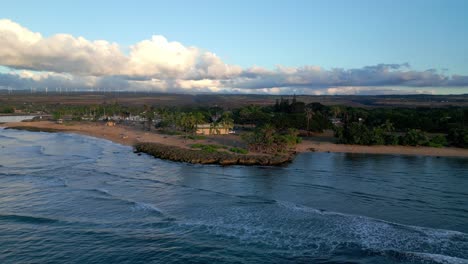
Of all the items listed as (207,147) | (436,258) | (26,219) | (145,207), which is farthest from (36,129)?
(436,258)

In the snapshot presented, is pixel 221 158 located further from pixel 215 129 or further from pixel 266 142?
pixel 215 129

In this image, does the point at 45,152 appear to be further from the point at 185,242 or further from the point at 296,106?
the point at 296,106

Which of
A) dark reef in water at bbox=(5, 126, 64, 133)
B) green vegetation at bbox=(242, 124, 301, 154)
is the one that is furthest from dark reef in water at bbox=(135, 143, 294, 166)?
dark reef in water at bbox=(5, 126, 64, 133)

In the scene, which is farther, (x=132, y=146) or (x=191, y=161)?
(x=132, y=146)

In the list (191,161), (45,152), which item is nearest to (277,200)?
(191,161)

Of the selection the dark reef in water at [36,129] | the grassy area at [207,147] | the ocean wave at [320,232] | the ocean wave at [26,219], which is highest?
the grassy area at [207,147]

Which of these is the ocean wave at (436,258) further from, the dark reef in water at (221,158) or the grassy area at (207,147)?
the grassy area at (207,147)

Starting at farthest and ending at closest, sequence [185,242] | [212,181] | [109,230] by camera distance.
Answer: [212,181], [109,230], [185,242]

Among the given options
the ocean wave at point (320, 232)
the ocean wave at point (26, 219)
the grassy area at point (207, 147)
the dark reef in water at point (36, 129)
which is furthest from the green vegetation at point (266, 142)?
the dark reef in water at point (36, 129)
